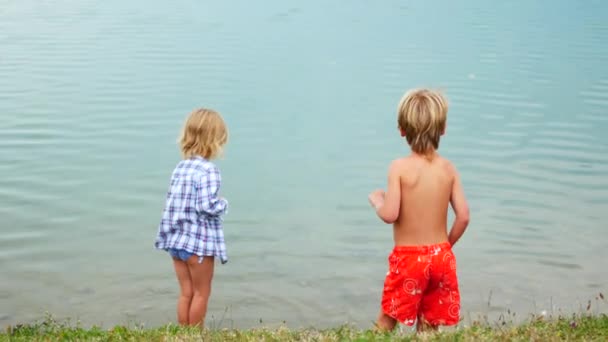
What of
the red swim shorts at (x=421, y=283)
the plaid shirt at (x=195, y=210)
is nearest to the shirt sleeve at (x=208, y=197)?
the plaid shirt at (x=195, y=210)

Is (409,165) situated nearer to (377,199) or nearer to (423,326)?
(377,199)

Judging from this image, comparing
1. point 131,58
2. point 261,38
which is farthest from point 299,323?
point 261,38

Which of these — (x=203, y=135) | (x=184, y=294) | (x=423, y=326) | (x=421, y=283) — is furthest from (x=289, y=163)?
(x=421, y=283)

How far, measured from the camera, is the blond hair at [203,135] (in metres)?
6.92

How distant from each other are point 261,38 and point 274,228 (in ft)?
55.0

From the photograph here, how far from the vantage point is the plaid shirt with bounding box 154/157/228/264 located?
6891 mm

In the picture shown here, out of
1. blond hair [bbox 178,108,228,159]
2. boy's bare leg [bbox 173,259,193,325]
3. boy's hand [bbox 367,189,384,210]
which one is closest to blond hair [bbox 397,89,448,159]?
boy's hand [bbox 367,189,384,210]

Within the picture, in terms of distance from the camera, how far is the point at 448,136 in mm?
15828

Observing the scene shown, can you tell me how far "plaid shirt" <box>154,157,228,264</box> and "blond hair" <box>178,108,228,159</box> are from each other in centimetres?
Answer: 6

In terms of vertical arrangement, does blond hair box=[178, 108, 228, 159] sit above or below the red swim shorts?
above

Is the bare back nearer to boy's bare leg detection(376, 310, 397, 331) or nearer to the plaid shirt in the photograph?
boy's bare leg detection(376, 310, 397, 331)

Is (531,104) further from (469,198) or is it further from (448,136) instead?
(469,198)

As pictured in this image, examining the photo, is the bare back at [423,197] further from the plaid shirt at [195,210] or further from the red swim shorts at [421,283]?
the plaid shirt at [195,210]

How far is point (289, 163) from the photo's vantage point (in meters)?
14.0
